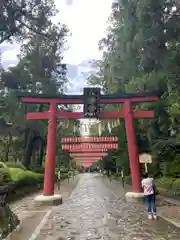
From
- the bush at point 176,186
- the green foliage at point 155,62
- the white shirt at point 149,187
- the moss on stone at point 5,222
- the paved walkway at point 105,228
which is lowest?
the paved walkway at point 105,228

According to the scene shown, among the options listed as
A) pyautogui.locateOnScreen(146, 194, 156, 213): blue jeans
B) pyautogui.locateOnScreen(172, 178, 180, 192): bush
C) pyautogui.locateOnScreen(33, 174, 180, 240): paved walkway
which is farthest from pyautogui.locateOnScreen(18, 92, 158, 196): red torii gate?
pyautogui.locateOnScreen(146, 194, 156, 213): blue jeans

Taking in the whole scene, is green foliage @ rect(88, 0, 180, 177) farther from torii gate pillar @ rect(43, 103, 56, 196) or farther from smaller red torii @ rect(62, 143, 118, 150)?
torii gate pillar @ rect(43, 103, 56, 196)

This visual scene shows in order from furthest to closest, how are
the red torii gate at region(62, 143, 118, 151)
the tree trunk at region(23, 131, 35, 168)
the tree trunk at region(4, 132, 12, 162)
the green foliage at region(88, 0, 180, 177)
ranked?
the tree trunk at region(4, 132, 12, 162) < the tree trunk at region(23, 131, 35, 168) < the red torii gate at region(62, 143, 118, 151) < the green foliage at region(88, 0, 180, 177)

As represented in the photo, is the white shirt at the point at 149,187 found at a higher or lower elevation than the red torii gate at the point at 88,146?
lower

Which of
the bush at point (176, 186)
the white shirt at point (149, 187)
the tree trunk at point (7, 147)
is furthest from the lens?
the tree trunk at point (7, 147)

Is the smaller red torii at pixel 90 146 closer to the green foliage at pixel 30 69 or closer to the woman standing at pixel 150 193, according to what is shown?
the green foliage at pixel 30 69

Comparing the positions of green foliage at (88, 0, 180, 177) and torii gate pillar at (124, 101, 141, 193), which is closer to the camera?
torii gate pillar at (124, 101, 141, 193)

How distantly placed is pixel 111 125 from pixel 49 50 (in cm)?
1501

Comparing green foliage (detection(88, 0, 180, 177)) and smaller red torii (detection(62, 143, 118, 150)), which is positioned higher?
green foliage (detection(88, 0, 180, 177))

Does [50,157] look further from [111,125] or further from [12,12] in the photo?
[12,12]

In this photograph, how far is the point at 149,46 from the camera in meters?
20.1

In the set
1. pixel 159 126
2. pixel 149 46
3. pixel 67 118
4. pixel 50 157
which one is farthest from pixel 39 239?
pixel 159 126

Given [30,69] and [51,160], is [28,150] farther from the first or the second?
[51,160]

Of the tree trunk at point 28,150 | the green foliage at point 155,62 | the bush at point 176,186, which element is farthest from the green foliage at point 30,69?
the bush at point 176,186
